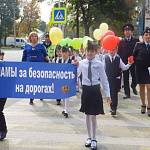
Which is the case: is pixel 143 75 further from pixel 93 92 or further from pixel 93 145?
pixel 93 145

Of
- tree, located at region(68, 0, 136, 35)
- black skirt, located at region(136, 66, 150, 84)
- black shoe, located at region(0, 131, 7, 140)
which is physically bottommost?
black shoe, located at region(0, 131, 7, 140)

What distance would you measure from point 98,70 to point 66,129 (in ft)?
6.43

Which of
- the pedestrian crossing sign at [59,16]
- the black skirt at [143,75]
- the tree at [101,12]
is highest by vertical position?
the tree at [101,12]

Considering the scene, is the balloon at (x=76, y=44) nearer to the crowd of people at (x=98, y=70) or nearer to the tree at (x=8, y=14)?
the crowd of people at (x=98, y=70)

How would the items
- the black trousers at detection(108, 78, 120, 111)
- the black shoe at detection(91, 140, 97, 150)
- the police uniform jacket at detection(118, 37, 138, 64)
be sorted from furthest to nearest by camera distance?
the police uniform jacket at detection(118, 37, 138, 64), the black trousers at detection(108, 78, 120, 111), the black shoe at detection(91, 140, 97, 150)

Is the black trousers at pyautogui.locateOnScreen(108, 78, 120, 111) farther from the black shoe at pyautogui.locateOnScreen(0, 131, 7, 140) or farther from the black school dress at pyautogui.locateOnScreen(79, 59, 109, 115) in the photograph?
the black shoe at pyautogui.locateOnScreen(0, 131, 7, 140)

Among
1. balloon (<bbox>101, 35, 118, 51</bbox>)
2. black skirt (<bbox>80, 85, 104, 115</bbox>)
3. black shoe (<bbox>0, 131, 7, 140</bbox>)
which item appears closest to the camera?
black skirt (<bbox>80, 85, 104, 115</bbox>)

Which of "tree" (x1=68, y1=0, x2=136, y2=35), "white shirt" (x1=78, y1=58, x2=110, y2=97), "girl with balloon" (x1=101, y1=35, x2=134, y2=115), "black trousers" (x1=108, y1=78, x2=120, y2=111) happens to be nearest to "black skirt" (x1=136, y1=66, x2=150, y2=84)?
"girl with balloon" (x1=101, y1=35, x2=134, y2=115)

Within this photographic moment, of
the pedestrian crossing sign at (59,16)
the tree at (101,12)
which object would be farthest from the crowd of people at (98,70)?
the tree at (101,12)

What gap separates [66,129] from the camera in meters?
9.98

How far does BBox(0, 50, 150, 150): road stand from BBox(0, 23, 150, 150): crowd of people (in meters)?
0.29

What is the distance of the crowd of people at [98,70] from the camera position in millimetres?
8445

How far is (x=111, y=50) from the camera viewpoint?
12.0 metres

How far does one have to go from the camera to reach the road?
28.3ft
